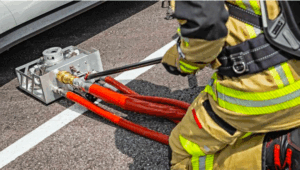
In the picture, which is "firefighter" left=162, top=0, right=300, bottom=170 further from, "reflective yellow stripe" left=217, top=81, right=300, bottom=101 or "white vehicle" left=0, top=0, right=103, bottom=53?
"white vehicle" left=0, top=0, right=103, bottom=53

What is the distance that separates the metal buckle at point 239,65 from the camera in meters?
1.82

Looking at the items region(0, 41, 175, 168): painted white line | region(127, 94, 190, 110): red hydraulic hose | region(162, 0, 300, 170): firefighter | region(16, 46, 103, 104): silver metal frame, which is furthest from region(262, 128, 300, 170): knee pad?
region(16, 46, 103, 104): silver metal frame

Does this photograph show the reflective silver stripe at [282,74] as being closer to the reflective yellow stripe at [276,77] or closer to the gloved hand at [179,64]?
the reflective yellow stripe at [276,77]

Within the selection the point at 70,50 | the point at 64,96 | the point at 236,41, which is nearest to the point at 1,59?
the point at 70,50

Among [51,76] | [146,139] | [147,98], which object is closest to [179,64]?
[146,139]

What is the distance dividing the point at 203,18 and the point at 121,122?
1532 mm

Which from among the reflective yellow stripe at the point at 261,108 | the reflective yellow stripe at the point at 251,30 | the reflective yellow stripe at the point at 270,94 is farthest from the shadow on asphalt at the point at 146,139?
the reflective yellow stripe at the point at 251,30

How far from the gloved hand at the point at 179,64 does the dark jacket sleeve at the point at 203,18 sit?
1.00ft

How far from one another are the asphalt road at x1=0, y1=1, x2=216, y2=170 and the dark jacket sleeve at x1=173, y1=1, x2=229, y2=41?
1.24 meters

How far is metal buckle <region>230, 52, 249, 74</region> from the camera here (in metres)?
1.82

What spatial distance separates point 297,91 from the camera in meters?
1.89

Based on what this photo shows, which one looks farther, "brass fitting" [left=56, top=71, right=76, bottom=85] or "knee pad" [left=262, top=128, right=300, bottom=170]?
"brass fitting" [left=56, top=71, right=76, bottom=85]

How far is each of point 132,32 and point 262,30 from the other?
10.1 feet

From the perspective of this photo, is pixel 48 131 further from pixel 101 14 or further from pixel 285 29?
pixel 101 14
